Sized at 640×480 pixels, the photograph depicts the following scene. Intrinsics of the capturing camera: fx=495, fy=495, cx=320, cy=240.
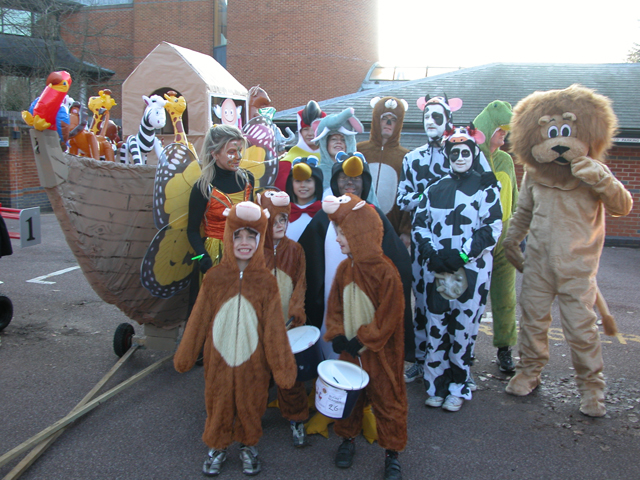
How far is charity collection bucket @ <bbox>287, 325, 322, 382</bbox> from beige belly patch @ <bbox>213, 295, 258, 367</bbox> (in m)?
0.25

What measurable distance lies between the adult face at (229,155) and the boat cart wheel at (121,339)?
1.70 metres

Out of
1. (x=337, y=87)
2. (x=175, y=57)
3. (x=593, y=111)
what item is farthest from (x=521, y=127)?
(x=337, y=87)

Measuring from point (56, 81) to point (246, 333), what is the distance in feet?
6.90

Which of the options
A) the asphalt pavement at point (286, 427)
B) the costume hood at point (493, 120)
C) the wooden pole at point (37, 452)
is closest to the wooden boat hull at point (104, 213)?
the wooden pole at point (37, 452)

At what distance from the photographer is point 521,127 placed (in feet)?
11.2

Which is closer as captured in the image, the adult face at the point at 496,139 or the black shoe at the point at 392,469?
the black shoe at the point at 392,469

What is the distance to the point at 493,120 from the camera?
3.74m

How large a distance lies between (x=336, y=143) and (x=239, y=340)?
5.91 feet

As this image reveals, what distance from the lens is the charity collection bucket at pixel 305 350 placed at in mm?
2645

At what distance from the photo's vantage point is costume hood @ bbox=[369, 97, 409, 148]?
387 centimetres

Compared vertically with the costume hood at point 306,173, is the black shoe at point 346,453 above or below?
below

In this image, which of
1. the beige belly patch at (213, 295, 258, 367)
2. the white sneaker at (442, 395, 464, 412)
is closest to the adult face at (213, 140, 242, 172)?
the beige belly patch at (213, 295, 258, 367)

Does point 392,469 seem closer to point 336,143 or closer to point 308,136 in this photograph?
point 336,143

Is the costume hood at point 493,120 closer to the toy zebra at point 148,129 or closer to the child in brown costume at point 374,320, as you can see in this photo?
the child in brown costume at point 374,320
